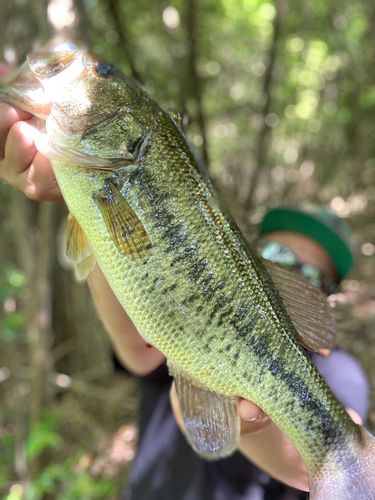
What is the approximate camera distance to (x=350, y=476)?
832 mm

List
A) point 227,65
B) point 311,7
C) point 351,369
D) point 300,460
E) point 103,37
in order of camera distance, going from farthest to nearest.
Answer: point 227,65 → point 311,7 → point 103,37 → point 351,369 → point 300,460

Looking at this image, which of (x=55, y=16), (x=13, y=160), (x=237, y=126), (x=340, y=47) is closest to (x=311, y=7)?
(x=340, y=47)

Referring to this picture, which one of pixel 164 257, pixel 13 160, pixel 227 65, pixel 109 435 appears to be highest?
pixel 13 160

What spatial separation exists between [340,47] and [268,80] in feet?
5.70

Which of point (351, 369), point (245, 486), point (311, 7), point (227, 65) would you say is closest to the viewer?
point (245, 486)

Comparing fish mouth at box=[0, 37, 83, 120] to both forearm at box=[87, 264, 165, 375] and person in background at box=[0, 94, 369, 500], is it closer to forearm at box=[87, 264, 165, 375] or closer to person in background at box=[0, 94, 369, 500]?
person in background at box=[0, 94, 369, 500]

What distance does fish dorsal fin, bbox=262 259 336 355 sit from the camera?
0.92 metres

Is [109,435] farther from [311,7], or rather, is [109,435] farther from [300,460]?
[311,7]

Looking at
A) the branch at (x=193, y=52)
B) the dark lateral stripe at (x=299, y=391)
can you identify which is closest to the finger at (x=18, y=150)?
the dark lateral stripe at (x=299, y=391)

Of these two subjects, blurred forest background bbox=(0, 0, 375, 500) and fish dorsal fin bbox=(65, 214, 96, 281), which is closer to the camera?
fish dorsal fin bbox=(65, 214, 96, 281)

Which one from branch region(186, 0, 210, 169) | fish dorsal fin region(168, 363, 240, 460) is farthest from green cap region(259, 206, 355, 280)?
fish dorsal fin region(168, 363, 240, 460)

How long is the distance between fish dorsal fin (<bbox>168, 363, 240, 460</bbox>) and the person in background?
4cm

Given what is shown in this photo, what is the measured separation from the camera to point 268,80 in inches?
154

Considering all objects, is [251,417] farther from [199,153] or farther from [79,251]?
[199,153]
